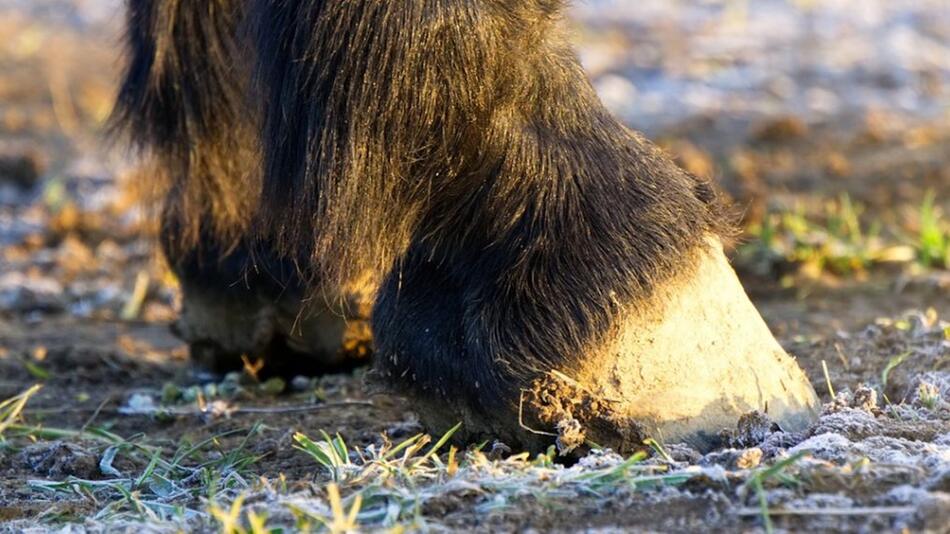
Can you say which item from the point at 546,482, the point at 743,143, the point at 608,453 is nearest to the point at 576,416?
the point at 608,453

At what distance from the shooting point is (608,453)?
2.18m

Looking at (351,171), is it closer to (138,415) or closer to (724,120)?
(138,415)

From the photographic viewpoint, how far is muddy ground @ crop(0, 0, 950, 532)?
2006mm

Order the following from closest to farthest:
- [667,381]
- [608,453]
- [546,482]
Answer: [546,482], [608,453], [667,381]

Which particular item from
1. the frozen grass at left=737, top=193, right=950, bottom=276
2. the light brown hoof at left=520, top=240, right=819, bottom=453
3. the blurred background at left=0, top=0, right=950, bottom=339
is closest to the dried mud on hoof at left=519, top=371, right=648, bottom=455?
the light brown hoof at left=520, top=240, right=819, bottom=453

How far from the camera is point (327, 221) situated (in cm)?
225

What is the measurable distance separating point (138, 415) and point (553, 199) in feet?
4.59

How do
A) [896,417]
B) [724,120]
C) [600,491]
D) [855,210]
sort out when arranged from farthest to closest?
[724,120]
[855,210]
[896,417]
[600,491]

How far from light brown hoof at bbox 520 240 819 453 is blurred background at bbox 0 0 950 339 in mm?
405

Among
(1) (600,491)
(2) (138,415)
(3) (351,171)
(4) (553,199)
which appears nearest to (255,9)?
(3) (351,171)

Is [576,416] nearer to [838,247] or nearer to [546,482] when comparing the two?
[546,482]

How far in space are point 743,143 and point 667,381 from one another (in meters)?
4.32

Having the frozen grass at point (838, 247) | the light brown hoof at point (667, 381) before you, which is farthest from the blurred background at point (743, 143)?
the light brown hoof at point (667, 381)

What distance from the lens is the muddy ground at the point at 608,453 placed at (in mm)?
2006
